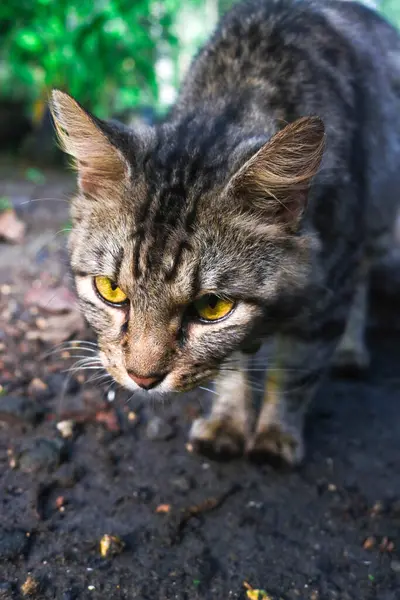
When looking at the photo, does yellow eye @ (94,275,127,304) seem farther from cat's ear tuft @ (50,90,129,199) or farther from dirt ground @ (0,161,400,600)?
dirt ground @ (0,161,400,600)

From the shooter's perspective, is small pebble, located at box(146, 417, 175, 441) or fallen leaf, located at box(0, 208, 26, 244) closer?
small pebble, located at box(146, 417, 175, 441)

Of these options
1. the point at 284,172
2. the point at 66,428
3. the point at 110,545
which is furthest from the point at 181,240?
the point at 66,428

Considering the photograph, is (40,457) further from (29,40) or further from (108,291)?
(29,40)

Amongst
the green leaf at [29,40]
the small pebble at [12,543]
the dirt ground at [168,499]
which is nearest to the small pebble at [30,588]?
the dirt ground at [168,499]

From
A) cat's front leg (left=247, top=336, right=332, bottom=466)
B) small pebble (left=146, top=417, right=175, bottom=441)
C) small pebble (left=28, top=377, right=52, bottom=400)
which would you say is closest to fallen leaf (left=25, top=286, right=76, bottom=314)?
small pebble (left=28, top=377, right=52, bottom=400)

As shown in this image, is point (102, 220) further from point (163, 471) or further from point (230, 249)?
point (163, 471)

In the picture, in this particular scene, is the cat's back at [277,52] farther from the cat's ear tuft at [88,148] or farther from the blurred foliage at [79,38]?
the blurred foliage at [79,38]
